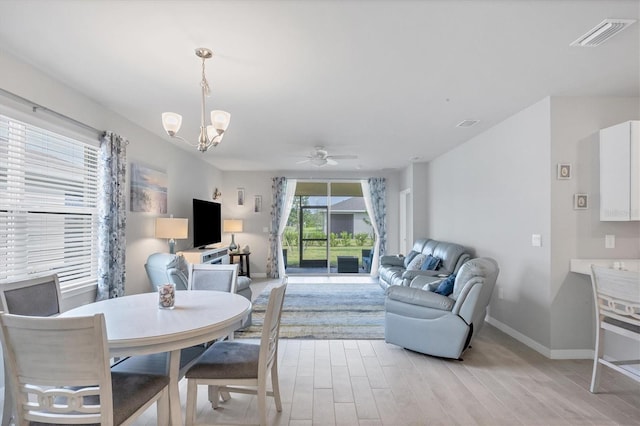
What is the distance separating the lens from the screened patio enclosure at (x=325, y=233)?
8398mm

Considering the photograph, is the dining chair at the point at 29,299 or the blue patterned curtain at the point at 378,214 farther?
the blue patterned curtain at the point at 378,214

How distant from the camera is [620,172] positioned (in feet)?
10.1

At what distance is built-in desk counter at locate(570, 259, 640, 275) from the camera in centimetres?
314

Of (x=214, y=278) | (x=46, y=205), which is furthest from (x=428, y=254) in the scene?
(x=46, y=205)

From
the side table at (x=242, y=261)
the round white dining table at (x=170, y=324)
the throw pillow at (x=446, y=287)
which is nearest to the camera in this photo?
the round white dining table at (x=170, y=324)

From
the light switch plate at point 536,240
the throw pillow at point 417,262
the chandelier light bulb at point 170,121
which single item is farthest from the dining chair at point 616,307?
the chandelier light bulb at point 170,121

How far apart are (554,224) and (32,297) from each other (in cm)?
444

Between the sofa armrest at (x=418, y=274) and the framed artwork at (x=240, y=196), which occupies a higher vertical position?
the framed artwork at (x=240, y=196)

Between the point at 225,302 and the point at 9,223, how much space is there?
1.93 metres

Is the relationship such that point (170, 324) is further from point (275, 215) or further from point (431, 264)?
point (275, 215)

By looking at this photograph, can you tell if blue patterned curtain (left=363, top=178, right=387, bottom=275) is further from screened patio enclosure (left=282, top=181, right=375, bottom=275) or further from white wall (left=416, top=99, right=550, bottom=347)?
white wall (left=416, top=99, right=550, bottom=347)

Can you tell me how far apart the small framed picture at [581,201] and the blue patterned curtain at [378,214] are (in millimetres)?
4996

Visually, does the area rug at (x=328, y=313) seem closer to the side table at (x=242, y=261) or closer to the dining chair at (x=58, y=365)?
the side table at (x=242, y=261)

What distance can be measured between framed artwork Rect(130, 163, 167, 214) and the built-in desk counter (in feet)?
16.5
